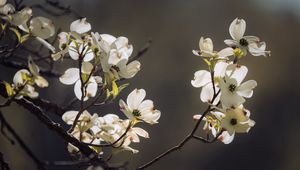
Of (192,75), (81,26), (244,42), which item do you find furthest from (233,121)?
(192,75)

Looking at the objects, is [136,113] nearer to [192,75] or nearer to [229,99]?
[229,99]

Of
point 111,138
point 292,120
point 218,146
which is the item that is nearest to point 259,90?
point 292,120

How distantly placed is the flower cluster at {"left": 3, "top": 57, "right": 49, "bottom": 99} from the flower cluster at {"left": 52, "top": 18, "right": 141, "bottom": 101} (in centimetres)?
9

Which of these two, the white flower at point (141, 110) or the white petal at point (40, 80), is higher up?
the white petal at point (40, 80)

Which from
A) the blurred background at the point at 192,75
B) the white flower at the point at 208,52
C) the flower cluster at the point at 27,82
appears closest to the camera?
the flower cluster at the point at 27,82

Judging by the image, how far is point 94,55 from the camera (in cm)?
73

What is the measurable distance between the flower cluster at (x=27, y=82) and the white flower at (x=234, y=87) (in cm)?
20

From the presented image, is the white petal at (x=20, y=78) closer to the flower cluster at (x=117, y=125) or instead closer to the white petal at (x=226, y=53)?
the flower cluster at (x=117, y=125)

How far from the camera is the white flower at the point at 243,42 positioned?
753 millimetres

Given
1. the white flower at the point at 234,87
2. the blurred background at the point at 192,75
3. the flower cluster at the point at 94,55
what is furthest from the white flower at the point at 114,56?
the blurred background at the point at 192,75

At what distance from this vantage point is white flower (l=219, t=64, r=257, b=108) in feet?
2.34

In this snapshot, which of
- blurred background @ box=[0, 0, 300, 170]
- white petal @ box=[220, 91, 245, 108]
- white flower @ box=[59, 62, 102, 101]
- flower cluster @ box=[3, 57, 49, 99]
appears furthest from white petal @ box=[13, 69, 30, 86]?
blurred background @ box=[0, 0, 300, 170]

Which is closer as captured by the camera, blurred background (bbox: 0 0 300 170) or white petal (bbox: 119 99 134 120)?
white petal (bbox: 119 99 134 120)

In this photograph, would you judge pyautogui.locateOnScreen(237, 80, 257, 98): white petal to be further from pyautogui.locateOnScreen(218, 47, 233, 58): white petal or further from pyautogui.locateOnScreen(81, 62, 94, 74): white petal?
pyautogui.locateOnScreen(81, 62, 94, 74): white petal
